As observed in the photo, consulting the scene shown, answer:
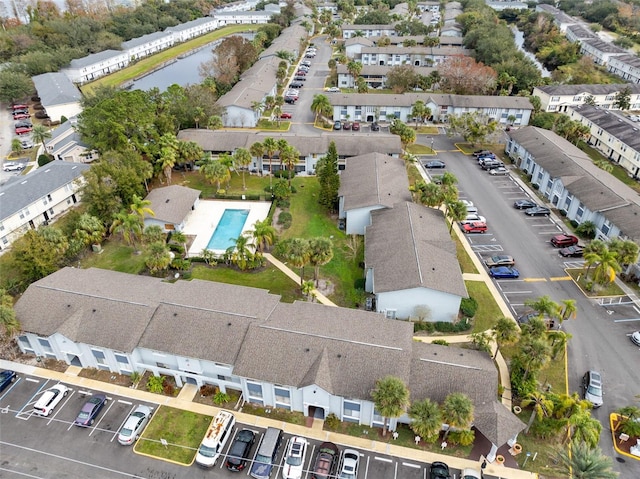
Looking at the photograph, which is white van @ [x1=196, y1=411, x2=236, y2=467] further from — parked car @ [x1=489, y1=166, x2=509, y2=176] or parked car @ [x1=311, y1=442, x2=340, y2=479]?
parked car @ [x1=489, y1=166, x2=509, y2=176]

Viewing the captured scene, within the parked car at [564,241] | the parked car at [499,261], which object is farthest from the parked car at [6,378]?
the parked car at [564,241]

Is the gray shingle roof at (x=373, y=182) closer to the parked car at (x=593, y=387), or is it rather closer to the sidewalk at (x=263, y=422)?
the parked car at (x=593, y=387)

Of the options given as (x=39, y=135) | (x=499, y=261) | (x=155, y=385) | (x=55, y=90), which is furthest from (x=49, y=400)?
(x=55, y=90)

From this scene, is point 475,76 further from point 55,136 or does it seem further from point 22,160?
point 22,160

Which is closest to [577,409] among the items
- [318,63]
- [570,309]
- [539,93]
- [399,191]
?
[570,309]

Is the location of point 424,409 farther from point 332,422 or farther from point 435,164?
point 435,164

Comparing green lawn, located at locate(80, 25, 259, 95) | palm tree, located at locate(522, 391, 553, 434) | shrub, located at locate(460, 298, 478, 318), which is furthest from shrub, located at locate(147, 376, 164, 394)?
green lawn, located at locate(80, 25, 259, 95)
